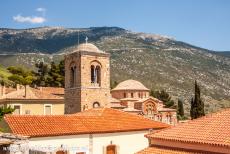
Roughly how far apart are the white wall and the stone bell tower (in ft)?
26.7

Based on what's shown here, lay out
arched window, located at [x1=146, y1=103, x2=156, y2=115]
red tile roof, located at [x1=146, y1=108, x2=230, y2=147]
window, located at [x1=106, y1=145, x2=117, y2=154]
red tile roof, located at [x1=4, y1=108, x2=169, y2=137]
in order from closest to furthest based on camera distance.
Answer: red tile roof, located at [x1=146, y1=108, x2=230, y2=147] → red tile roof, located at [x1=4, y1=108, x2=169, y2=137] → window, located at [x1=106, y1=145, x2=117, y2=154] → arched window, located at [x1=146, y1=103, x2=156, y2=115]

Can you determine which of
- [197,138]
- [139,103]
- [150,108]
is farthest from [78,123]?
[150,108]

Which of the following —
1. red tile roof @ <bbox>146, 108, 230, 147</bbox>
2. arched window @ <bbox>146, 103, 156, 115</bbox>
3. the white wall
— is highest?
arched window @ <bbox>146, 103, 156, 115</bbox>

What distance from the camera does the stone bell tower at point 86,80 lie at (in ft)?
107

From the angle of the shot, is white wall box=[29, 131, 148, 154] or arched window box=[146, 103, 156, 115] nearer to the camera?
white wall box=[29, 131, 148, 154]

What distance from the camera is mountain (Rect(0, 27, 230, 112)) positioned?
114m

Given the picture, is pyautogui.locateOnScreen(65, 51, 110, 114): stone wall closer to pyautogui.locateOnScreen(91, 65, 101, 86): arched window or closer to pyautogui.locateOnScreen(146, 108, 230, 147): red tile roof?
pyautogui.locateOnScreen(91, 65, 101, 86): arched window

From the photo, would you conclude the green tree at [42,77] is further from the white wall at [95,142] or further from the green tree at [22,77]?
the white wall at [95,142]

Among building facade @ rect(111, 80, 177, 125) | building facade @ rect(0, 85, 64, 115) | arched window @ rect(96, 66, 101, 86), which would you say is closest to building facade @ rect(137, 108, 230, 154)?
arched window @ rect(96, 66, 101, 86)

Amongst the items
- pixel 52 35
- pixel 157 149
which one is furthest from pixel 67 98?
pixel 52 35

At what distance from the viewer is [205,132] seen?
58.5ft

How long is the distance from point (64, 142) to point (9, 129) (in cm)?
340

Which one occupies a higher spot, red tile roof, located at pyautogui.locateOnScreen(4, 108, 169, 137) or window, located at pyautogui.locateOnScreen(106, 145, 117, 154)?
red tile roof, located at pyautogui.locateOnScreen(4, 108, 169, 137)

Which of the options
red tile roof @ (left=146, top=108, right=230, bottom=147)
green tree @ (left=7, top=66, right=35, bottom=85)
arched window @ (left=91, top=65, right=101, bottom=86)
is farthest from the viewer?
green tree @ (left=7, top=66, right=35, bottom=85)
